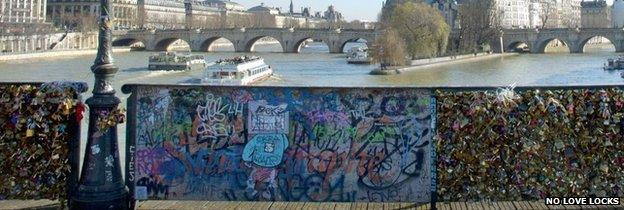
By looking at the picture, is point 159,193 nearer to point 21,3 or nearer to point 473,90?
point 473,90

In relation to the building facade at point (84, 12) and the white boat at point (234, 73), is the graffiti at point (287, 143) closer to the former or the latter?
the white boat at point (234, 73)

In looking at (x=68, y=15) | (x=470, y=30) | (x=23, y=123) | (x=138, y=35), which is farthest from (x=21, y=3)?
(x=23, y=123)

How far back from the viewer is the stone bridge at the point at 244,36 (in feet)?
250

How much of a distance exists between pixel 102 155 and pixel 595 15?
136 metres

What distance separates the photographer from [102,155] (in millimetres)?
4543

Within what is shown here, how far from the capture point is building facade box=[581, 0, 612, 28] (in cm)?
12781

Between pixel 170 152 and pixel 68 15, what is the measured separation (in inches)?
3811

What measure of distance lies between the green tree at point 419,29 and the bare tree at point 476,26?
12554 millimetres

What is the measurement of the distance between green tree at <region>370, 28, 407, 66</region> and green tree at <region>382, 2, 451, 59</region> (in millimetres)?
4046

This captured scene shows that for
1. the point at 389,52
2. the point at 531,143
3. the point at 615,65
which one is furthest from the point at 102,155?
the point at 615,65

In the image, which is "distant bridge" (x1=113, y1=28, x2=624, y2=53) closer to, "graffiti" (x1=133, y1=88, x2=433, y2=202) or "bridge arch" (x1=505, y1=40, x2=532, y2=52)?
"bridge arch" (x1=505, y1=40, x2=532, y2=52)

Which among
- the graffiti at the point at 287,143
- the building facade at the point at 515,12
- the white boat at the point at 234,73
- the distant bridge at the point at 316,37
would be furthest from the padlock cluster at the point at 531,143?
the building facade at the point at 515,12

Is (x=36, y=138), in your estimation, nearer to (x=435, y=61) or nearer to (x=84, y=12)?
(x=435, y=61)

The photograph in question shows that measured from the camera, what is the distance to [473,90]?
468cm
